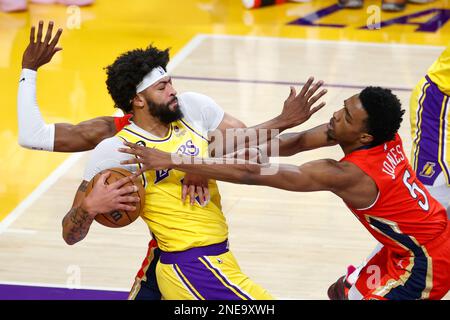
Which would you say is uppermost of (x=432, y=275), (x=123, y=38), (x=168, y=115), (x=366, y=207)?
(x=168, y=115)

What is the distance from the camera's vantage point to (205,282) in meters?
4.95

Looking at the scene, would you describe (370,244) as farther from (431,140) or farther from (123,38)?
(123,38)

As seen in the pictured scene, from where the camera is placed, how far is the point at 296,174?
16.3 feet

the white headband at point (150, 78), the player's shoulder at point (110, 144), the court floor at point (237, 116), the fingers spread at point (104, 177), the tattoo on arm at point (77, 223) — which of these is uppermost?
the white headband at point (150, 78)

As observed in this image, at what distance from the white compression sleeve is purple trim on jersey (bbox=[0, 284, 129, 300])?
1472 mm

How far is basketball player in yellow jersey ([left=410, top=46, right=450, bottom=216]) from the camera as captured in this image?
20.4 feet

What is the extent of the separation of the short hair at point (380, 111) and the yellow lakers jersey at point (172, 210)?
0.91 meters

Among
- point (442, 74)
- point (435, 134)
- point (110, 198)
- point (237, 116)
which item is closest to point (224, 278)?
point (110, 198)

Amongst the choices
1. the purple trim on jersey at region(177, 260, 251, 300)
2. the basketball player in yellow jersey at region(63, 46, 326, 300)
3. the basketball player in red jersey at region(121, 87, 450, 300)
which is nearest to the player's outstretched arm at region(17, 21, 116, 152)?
the basketball player in yellow jersey at region(63, 46, 326, 300)

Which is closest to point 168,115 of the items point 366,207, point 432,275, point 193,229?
point 193,229

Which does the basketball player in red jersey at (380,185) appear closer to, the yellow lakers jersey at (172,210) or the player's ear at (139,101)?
the yellow lakers jersey at (172,210)

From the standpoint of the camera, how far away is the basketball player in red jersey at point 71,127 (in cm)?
522

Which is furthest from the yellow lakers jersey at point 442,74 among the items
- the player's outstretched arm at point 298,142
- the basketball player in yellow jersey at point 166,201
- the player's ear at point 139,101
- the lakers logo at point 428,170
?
the player's ear at point 139,101

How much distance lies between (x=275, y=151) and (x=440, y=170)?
1248 mm
